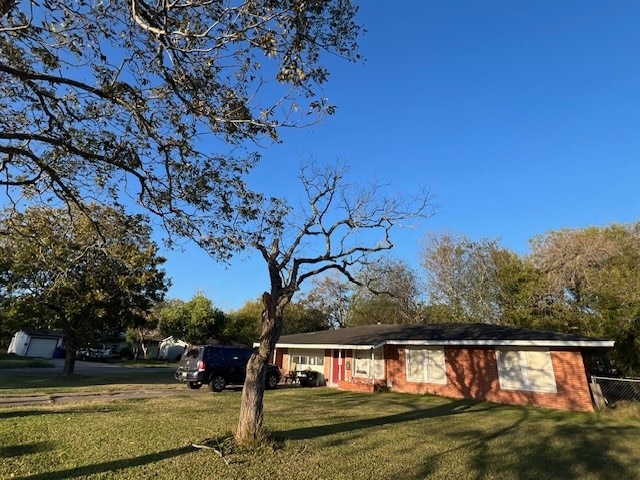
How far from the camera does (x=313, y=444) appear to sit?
27.1 feet

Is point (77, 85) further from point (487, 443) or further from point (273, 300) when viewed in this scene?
point (487, 443)

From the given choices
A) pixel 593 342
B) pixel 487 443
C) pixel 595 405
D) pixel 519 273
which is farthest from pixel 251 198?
pixel 519 273

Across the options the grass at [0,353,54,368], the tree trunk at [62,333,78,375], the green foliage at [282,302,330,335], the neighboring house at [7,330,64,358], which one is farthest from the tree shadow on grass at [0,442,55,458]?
the neighboring house at [7,330,64,358]

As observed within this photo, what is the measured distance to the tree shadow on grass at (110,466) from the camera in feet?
Answer: 19.2

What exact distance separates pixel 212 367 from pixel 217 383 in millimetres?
762

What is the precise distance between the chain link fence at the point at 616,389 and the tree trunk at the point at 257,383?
45.6 ft

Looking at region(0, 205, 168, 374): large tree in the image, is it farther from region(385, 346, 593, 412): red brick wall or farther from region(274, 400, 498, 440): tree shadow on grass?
region(385, 346, 593, 412): red brick wall

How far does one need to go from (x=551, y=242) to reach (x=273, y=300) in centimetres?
2934

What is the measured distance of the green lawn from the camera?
21.4 feet

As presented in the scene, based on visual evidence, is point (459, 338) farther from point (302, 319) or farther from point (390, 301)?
point (302, 319)

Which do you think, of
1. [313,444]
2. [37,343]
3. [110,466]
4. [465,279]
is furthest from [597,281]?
[37,343]

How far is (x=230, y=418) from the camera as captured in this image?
34.9 feet

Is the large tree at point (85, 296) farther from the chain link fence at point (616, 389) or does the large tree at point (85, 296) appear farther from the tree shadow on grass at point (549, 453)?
the chain link fence at point (616, 389)

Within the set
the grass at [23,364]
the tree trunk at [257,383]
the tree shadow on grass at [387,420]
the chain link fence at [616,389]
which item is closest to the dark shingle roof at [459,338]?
the chain link fence at [616,389]
